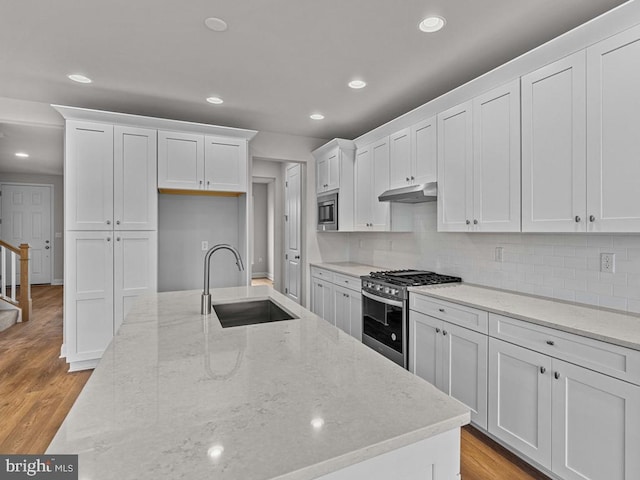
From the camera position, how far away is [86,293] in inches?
128

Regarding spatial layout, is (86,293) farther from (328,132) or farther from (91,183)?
(328,132)

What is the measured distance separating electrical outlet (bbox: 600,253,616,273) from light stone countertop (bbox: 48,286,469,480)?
5.61ft

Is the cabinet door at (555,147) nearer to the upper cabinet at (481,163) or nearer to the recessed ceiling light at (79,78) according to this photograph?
the upper cabinet at (481,163)

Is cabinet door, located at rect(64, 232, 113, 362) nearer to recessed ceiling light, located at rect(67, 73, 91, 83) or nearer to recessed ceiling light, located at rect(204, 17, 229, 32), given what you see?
recessed ceiling light, located at rect(67, 73, 91, 83)

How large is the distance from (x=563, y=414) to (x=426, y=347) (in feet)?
3.16

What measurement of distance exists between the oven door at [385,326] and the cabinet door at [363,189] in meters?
0.97

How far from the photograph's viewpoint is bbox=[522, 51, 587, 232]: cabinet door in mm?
1858

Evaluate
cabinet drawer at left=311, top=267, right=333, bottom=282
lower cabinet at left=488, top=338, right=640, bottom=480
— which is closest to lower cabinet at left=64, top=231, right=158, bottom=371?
cabinet drawer at left=311, top=267, right=333, bottom=282

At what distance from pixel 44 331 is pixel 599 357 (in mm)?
5840

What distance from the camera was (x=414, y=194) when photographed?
301 centimetres

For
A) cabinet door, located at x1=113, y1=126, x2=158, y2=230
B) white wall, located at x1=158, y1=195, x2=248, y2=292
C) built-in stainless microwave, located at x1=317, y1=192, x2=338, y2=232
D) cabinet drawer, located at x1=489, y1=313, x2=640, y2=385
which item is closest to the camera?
cabinet drawer, located at x1=489, y1=313, x2=640, y2=385

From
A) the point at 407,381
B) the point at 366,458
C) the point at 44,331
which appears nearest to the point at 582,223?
the point at 407,381

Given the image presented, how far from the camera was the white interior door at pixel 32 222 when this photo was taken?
7.42 meters

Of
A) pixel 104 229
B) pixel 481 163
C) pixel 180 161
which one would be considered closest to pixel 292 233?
pixel 180 161
